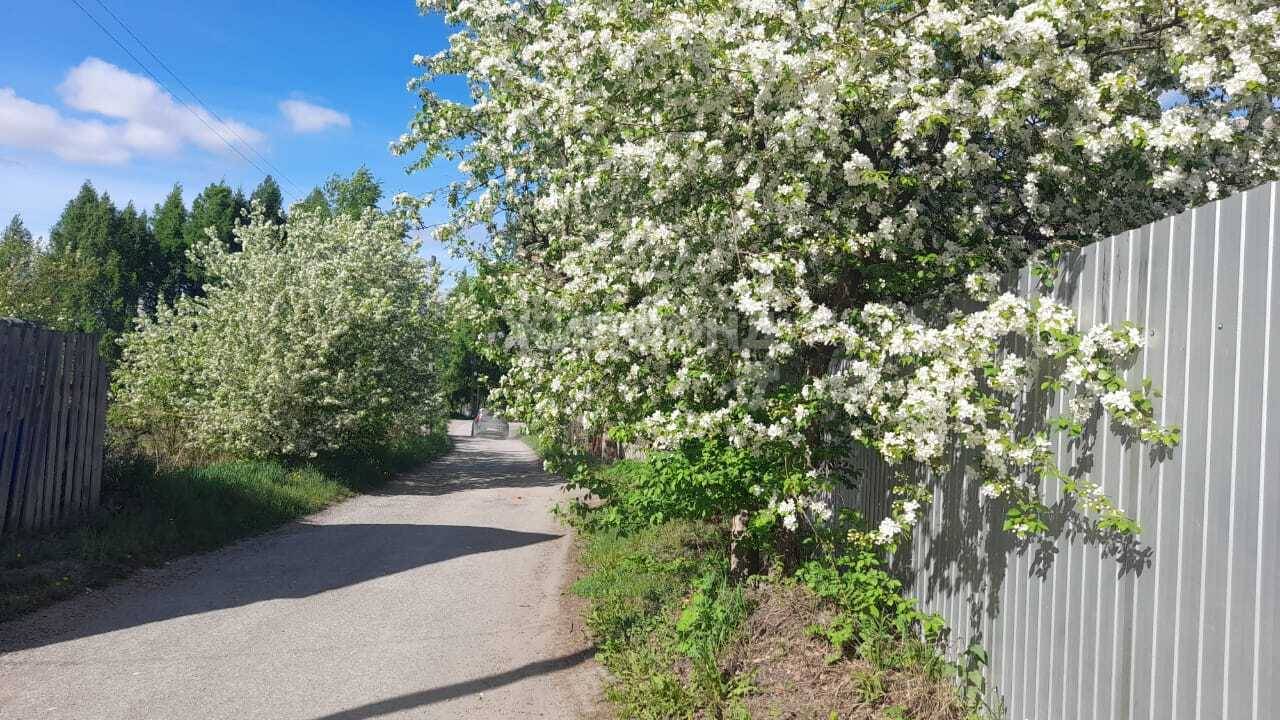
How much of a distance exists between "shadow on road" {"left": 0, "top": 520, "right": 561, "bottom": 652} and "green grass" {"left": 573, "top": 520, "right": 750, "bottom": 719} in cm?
236

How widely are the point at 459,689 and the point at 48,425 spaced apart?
6.05m

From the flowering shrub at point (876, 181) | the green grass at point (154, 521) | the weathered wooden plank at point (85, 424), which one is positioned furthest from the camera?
the weathered wooden plank at point (85, 424)

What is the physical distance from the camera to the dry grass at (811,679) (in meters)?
4.99

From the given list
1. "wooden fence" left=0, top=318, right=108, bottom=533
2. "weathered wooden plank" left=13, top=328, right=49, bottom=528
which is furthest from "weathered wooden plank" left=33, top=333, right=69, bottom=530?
"weathered wooden plank" left=13, top=328, right=49, bottom=528

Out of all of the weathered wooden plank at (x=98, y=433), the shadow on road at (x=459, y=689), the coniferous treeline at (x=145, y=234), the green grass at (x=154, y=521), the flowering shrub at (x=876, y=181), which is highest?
the coniferous treeline at (x=145, y=234)

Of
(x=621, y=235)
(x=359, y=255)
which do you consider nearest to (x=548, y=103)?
(x=621, y=235)

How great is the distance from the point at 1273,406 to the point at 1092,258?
4.42 ft

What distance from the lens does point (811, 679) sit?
5.36m

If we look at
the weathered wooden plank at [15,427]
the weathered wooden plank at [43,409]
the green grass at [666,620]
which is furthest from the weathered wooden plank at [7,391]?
the green grass at [666,620]

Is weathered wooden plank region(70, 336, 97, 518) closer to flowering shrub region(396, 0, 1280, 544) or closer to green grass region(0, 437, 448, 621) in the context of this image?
green grass region(0, 437, 448, 621)

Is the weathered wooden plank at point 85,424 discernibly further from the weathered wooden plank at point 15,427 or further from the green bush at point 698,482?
the green bush at point 698,482

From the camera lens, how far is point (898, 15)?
20.0 ft

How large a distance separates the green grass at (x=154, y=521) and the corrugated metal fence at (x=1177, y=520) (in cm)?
728

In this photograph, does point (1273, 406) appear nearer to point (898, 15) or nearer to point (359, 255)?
point (898, 15)
